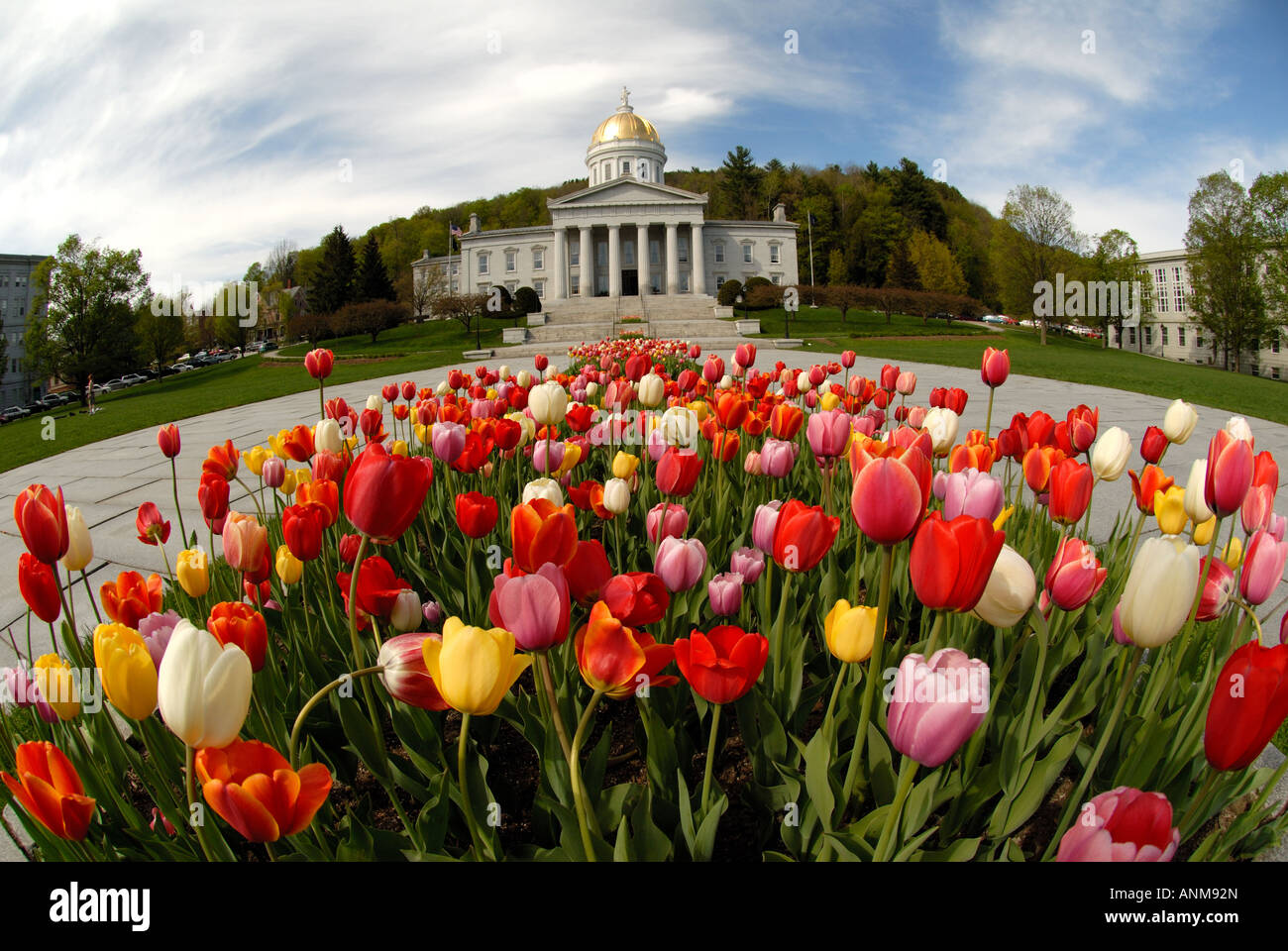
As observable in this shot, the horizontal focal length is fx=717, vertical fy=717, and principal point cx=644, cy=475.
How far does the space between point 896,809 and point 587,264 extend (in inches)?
2363

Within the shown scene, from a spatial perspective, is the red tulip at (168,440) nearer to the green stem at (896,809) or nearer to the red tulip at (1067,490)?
the green stem at (896,809)

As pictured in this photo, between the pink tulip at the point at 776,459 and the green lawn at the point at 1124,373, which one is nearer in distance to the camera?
the pink tulip at the point at 776,459

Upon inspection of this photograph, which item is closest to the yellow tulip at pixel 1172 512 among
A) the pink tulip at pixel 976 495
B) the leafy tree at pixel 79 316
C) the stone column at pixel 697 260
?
the pink tulip at pixel 976 495

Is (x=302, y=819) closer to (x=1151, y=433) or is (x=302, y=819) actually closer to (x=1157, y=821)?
(x=1157, y=821)

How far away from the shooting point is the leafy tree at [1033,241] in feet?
129

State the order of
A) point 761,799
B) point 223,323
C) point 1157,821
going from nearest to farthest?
1. point 1157,821
2. point 761,799
3. point 223,323

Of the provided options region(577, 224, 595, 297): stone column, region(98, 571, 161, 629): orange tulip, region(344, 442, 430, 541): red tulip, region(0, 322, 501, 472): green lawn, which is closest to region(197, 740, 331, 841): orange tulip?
region(344, 442, 430, 541): red tulip

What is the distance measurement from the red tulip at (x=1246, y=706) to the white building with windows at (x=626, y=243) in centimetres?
5742

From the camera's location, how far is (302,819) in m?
0.95

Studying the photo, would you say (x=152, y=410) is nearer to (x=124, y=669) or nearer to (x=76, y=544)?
(x=76, y=544)

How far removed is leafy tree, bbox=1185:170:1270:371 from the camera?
113 ft
